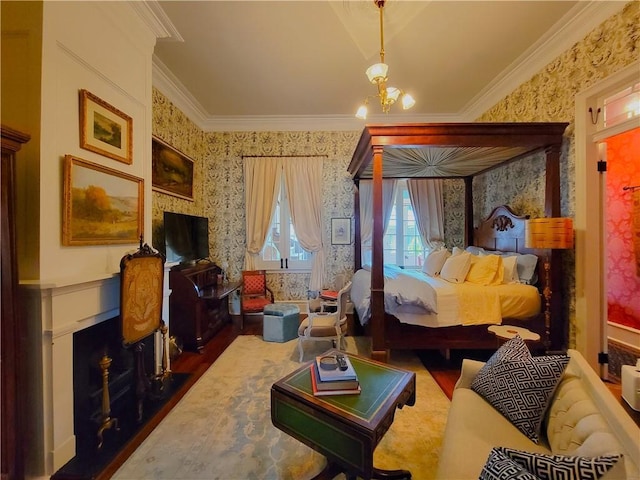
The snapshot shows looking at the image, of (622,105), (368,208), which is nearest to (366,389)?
(622,105)

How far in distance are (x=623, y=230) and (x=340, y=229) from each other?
3.83 m

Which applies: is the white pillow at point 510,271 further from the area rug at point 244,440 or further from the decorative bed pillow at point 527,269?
the area rug at point 244,440

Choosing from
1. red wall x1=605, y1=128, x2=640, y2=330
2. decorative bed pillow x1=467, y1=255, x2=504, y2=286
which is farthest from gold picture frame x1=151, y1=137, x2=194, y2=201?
red wall x1=605, y1=128, x2=640, y2=330

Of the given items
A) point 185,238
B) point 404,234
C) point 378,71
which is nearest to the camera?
point 378,71

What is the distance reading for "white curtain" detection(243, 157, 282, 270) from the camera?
488 centimetres

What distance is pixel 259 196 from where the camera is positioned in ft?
16.0

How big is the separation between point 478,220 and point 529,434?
4160 millimetres

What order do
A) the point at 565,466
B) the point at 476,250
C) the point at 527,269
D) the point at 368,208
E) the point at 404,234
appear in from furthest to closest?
the point at 404,234 < the point at 368,208 < the point at 476,250 < the point at 527,269 < the point at 565,466

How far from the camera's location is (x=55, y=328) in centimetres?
164

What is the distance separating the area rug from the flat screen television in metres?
1.69

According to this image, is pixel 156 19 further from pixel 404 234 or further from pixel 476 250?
pixel 476 250

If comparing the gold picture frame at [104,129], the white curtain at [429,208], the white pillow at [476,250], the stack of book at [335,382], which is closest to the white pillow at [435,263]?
the white pillow at [476,250]

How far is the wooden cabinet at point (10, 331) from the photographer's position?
1437mm

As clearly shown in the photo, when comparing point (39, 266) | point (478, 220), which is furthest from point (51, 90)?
point (478, 220)
